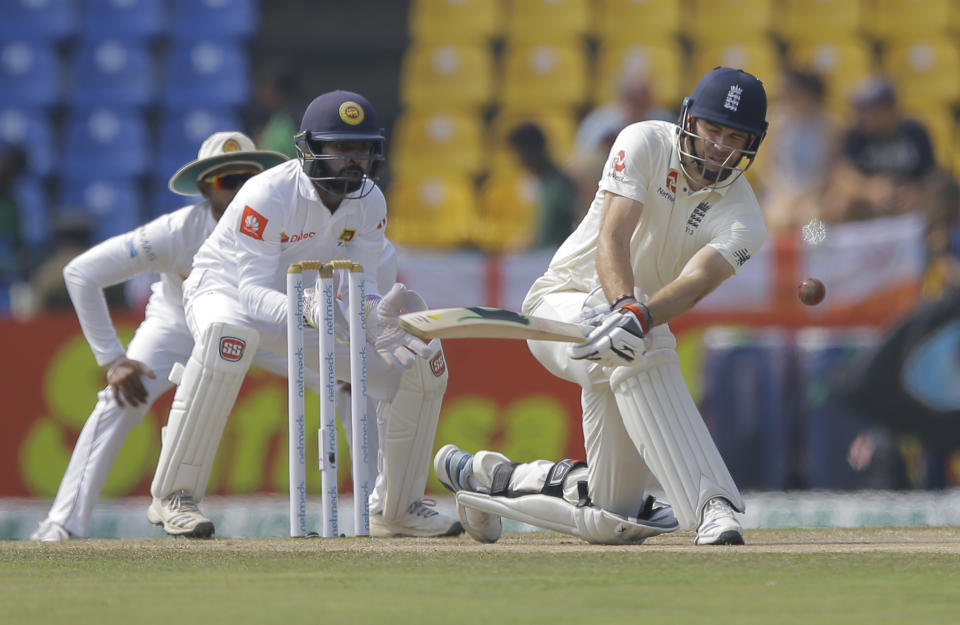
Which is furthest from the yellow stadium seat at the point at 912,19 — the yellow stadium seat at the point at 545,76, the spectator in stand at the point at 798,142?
the spectator in stand at the point at 798,142

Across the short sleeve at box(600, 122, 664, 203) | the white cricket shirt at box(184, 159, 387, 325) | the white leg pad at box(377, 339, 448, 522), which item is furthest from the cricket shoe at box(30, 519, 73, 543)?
the short sleeve at box(600, 122, 664, 203)

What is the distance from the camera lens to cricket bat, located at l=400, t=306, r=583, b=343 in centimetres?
466

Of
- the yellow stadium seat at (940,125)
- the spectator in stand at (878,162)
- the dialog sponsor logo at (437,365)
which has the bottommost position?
the dialog sponsor logo at (437,365)

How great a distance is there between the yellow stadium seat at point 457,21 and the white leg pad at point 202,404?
728 cm

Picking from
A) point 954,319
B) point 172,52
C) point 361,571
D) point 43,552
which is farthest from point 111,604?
point 172,52

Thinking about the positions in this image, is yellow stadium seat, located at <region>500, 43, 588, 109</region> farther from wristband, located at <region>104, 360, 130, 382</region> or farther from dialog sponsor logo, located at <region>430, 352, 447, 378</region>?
dialog sponsor logo, located at <region>430, 352, 447, 378</region>

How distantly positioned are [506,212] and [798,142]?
1.93 metres

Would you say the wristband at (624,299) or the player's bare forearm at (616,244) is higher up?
the player's bare forearm at (616,244)

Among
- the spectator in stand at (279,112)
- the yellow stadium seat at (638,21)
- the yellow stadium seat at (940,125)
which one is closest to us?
the spectator in stand at (279,112)

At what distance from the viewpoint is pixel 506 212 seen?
10.5m

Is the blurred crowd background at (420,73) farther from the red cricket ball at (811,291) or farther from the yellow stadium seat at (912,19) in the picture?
the red cricket ball at (811,291)

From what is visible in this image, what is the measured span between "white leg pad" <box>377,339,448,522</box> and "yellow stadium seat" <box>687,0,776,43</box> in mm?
7315

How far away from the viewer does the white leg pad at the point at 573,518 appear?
194 inches

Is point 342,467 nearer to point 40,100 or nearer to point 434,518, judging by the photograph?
point 434,518
